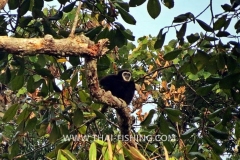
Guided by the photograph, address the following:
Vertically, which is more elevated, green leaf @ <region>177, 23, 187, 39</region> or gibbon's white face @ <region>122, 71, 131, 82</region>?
gibbon's white face @ <region>122, 71, 131, 82</region>

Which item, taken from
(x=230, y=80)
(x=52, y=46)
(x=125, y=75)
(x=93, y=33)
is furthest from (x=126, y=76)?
(x=52, y=46)

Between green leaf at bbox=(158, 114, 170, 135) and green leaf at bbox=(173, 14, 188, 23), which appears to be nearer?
green leaf at bbox=(173, 14, 188, 23)

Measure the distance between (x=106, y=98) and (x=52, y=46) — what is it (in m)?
0.59

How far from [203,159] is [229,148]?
11.2 feet

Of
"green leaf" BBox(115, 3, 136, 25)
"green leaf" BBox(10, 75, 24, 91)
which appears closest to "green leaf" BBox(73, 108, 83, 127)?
"green leaf" BBox(10, 75, 24, 91)

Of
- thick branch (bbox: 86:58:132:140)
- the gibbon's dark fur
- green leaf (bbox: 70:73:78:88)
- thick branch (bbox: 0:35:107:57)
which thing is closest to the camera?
thick branch (bbox: 0:35:107:57)

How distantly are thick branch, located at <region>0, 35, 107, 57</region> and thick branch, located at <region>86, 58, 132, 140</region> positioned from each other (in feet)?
0.26

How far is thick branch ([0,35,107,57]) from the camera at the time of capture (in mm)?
1981

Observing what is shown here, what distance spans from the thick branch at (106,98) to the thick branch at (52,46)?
8cm

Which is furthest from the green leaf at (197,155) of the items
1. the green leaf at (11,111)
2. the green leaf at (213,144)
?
the green leaf at (11,111)

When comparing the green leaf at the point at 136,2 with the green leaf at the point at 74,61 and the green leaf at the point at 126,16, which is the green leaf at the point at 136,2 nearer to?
the green leaf at the point at 126,16

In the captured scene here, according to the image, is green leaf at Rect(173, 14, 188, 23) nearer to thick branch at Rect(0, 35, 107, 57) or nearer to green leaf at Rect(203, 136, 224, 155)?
thick branch at Rect(0, 35, 107, 57)

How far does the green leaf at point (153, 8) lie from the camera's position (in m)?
2.68

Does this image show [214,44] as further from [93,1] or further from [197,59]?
[93,1]
